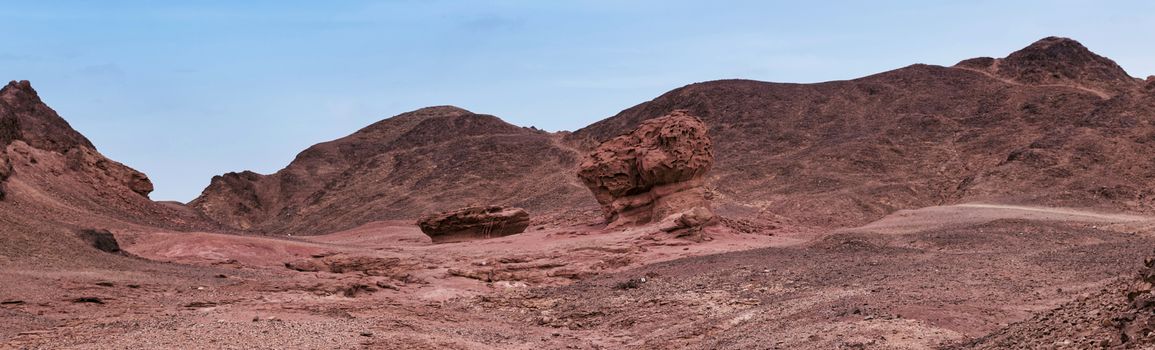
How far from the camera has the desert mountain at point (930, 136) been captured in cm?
4231

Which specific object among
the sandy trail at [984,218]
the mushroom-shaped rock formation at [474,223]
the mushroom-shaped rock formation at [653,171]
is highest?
the mushroom-shaped rock formation at [653,171]

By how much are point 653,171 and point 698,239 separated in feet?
12.1

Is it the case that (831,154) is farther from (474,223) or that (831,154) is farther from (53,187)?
(53,187)

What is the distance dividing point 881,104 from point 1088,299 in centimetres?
5159

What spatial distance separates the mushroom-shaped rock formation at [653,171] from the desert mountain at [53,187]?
13.2m

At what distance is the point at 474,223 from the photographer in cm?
3444

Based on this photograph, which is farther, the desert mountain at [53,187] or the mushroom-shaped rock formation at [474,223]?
the mushroom-shaped rock formation at [474,223]

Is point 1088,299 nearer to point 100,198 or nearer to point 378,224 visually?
point 100,198

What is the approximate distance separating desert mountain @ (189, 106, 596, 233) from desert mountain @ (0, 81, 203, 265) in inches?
726

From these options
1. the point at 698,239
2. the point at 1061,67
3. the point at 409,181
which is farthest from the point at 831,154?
the point at 698,239

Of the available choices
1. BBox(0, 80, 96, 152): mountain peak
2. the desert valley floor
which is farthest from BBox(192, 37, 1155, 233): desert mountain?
BBox(0, 80, 96, 152): mountain peak

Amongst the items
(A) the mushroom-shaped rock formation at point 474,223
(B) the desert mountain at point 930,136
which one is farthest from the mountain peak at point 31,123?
(B) the desert mountain at point 930,136

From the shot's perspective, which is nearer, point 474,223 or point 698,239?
point 698,239

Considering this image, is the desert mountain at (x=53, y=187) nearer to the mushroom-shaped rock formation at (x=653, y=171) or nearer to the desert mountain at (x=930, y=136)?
the mushroom-shaped rock formation at (x=653, y=171)
